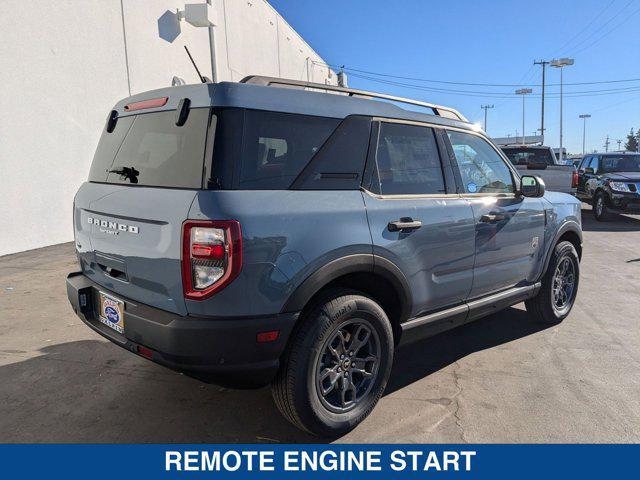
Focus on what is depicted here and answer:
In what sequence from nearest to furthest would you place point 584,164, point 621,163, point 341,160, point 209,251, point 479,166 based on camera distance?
point 209,251
point 341,160
point 479,166
point 621,163
point 584,164

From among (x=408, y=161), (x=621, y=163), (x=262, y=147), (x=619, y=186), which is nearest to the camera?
(x=262, y=147)

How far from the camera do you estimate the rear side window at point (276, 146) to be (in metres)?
2.34

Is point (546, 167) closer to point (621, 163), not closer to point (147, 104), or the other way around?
point (621, 163)

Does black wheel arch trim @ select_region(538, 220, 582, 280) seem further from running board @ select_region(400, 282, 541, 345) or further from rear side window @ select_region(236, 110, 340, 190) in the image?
rear side window @ select_region(236, 110, 340, 190)

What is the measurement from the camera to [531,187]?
397 cm

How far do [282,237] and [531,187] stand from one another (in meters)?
2.62

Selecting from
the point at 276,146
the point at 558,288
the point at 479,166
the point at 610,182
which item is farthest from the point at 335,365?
the point at 610,182

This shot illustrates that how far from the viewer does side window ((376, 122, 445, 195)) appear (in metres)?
2.96

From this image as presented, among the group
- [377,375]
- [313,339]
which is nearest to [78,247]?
[313,339]

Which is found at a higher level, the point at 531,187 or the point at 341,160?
the point at 341,160

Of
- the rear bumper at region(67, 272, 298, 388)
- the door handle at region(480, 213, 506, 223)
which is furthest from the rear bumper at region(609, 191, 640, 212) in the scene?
the rear bumper at region(67, 272, 298, 388)

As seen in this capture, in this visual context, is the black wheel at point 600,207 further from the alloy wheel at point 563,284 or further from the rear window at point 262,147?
the rear window at point 262,147

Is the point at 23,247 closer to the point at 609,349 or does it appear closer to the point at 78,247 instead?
the point at 78,247

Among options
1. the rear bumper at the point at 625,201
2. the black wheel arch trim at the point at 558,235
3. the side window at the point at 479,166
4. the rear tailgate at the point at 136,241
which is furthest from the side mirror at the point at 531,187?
the rear bumper at the point at 625,201
